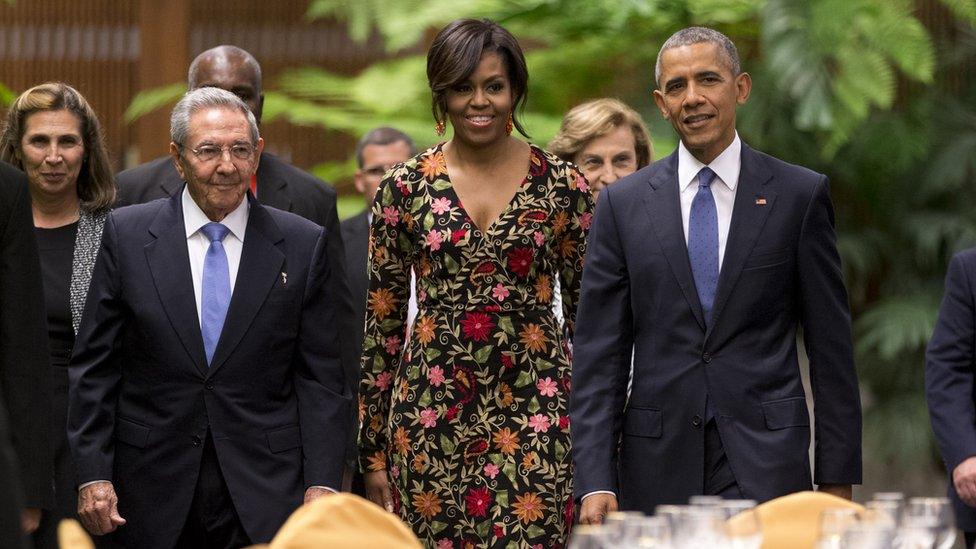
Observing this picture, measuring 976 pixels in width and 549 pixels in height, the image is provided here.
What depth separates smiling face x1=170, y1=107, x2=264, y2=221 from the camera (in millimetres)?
5383

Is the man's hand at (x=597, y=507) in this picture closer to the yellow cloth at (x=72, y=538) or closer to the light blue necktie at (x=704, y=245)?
the light blue necktie at (x=704, y=245)

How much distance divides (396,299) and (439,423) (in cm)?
42

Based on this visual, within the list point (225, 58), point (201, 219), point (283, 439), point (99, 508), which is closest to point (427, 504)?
point (283, 439)

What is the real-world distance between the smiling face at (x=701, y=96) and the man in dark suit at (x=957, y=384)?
5.40 feet

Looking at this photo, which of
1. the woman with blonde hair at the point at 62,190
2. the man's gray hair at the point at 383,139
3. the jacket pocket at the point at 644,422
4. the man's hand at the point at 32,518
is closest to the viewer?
the man's hand at the point at 32,518

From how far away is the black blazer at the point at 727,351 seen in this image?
501 centimetres

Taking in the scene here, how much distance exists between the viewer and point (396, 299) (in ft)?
18.2

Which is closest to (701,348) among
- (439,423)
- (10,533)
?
(439,423)

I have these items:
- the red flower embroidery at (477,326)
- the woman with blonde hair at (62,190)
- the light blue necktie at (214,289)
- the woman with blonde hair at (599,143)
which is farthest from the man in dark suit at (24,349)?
the woman with blonde hair at (599,143)

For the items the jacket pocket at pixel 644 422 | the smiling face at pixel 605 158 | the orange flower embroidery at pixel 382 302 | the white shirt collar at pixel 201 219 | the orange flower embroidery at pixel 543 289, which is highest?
the smiling face at pixel 605 158

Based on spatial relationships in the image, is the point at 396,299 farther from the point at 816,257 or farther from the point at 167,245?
the point at 816,257

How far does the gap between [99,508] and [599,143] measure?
7.72 ft

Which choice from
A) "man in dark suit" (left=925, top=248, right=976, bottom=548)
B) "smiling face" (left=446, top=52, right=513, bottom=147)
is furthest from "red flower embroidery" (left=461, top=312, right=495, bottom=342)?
"man in dark suit" (left=925, top=248, right=976, bottom=548)

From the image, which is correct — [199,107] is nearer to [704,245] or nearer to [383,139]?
[704,245]
